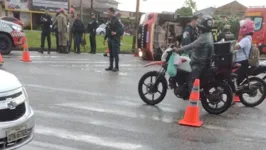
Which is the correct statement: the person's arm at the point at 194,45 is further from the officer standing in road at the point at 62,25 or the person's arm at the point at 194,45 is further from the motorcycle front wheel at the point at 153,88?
the officer standing in road at the point at 62,25

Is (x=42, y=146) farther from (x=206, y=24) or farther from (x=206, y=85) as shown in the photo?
(x=206, y=24)

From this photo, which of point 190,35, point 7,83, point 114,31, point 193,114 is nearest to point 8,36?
point 114,31

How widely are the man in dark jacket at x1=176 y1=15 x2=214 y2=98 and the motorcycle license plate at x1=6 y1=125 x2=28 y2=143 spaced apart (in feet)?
12.8

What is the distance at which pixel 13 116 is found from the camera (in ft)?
14.3

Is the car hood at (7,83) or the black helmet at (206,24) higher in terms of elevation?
the black helmet at (206,24)

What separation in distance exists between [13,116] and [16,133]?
7.2 inches

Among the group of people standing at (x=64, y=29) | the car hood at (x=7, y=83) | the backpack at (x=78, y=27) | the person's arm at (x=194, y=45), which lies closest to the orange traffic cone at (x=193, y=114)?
the person's arm at (x=194, y=45)

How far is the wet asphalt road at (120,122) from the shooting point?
5664 mm

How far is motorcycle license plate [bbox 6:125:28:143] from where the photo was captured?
4230 mm

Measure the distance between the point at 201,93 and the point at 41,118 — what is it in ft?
9.79

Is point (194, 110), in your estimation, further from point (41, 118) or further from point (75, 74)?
point (75, 74)

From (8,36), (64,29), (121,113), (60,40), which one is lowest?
(121,113)

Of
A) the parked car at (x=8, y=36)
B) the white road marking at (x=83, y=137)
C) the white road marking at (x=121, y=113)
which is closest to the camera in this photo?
the white road marking at (x=83, y=137)

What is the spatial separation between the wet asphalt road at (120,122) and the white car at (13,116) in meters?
0.72
